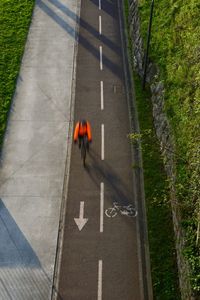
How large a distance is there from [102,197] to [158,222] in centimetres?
296

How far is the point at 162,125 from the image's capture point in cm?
2186

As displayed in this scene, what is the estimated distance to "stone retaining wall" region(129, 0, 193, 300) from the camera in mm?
15865

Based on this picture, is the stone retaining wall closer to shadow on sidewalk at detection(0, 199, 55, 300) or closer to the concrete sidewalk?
the concrete sidewalk

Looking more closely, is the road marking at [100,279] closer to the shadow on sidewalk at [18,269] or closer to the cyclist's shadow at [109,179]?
the shadow on sidewalk at [18,269]

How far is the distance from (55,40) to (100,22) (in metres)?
4.31

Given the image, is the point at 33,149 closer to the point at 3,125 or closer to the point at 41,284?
the point at 3,125

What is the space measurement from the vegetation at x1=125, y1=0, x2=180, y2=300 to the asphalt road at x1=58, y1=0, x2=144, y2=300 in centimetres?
75

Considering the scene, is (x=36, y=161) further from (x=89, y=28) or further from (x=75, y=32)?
(x=89, y=28)

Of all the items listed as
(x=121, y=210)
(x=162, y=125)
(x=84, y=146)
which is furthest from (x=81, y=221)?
(x=162, y=125)

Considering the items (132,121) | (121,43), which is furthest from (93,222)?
(121,43)

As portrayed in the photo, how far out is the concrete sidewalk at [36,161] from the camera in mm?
17344

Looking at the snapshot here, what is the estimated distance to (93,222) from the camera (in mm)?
19109

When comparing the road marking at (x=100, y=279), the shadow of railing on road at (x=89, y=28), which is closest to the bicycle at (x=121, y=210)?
the road marking at (x=100, y=279)

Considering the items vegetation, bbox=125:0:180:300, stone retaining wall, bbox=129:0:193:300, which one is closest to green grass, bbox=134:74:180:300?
Result: vegetation, bbox=125:0:180:300
